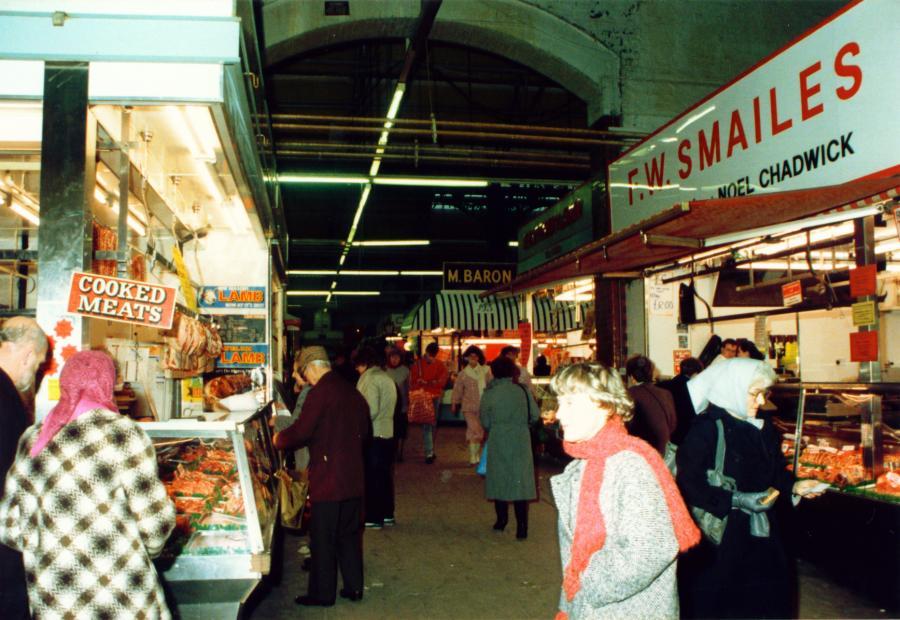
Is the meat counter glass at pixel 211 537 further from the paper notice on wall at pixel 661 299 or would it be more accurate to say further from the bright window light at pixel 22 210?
the paper notice on wall at pixel 661 299

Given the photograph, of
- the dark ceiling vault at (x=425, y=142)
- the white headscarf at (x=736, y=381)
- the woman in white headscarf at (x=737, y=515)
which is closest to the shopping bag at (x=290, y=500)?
the woman in white headscarf at (x=737, y=515)

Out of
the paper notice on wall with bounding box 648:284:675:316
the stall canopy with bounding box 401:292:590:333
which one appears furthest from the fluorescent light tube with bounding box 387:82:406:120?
the stall canopy with bounding box 401:292:590:333

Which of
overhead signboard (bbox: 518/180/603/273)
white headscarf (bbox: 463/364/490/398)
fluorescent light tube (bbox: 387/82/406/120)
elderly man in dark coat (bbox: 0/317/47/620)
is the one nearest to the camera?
elderly man in dark coat (bbox: 0/317/47/620)

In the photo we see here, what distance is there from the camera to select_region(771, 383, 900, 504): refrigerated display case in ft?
18.2

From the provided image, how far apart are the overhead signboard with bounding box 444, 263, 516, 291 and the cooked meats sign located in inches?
401

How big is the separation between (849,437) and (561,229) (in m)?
6.35

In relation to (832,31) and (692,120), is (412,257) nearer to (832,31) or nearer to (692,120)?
(692,120)

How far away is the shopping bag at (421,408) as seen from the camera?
12227mm

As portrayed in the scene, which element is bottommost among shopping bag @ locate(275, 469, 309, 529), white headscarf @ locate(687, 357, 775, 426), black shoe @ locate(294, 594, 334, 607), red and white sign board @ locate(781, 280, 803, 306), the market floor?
the market floor

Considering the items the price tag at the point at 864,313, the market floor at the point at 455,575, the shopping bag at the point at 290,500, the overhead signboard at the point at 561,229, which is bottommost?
the market floor at the point at 455,575

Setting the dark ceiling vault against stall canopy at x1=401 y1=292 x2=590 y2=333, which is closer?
the dark ceiling vault

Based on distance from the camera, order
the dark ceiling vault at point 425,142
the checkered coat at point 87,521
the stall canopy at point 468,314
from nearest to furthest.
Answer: the checkered coat at point 87,521 < the dark ceiling vault at point 425,142 < the stall canopy at point 468,314

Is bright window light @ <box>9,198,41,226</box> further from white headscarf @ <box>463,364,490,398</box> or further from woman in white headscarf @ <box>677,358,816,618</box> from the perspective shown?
white headscarf @ <box>463,364,490,398</box>

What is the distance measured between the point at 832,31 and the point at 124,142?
17.6 feet
